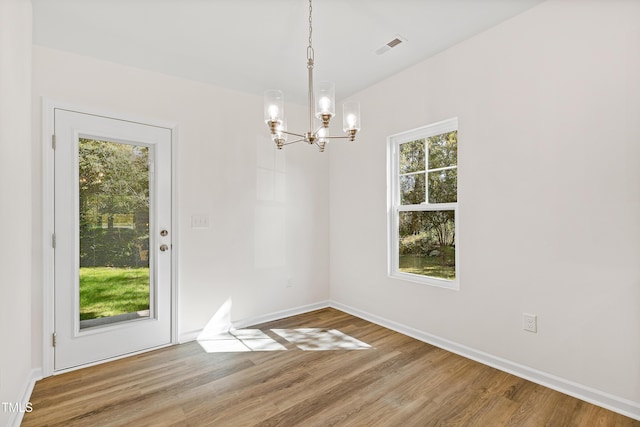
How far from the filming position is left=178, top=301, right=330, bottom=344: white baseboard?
307 centimetres

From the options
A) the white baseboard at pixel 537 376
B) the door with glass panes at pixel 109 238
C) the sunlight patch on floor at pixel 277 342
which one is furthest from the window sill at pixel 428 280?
the door with glass panes at pixel 109 238

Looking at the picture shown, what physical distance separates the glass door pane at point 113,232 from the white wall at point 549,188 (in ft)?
8.58

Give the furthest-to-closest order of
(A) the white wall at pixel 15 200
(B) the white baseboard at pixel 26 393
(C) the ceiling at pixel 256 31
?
(C) the ceiling at pixel 256 31 < (B) the white baseboard at pixel 26 393 < (A) the white wall at pixel 15 200

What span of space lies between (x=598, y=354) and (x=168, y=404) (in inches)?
110

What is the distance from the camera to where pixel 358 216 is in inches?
147

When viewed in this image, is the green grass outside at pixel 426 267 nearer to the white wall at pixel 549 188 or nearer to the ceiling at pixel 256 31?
the white wall at pixel 549 188

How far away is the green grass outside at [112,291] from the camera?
2623mm

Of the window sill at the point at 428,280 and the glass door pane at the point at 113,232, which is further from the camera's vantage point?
the window sill at the point at 428,280

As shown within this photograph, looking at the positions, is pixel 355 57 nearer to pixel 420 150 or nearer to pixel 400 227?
pixel 420 150

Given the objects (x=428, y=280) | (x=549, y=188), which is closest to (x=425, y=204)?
(x=428, y=280)

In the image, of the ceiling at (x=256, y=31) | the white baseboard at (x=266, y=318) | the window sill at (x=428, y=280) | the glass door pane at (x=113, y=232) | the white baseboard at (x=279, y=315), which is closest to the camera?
the ceiling at (x=256, y=31)

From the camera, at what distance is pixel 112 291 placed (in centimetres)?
275

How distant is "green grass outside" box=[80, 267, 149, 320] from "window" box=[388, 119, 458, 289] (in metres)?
2.47

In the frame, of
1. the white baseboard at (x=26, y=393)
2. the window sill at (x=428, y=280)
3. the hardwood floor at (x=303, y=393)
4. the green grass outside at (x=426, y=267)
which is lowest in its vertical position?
the hardwood floor at (x=303, y=393)
